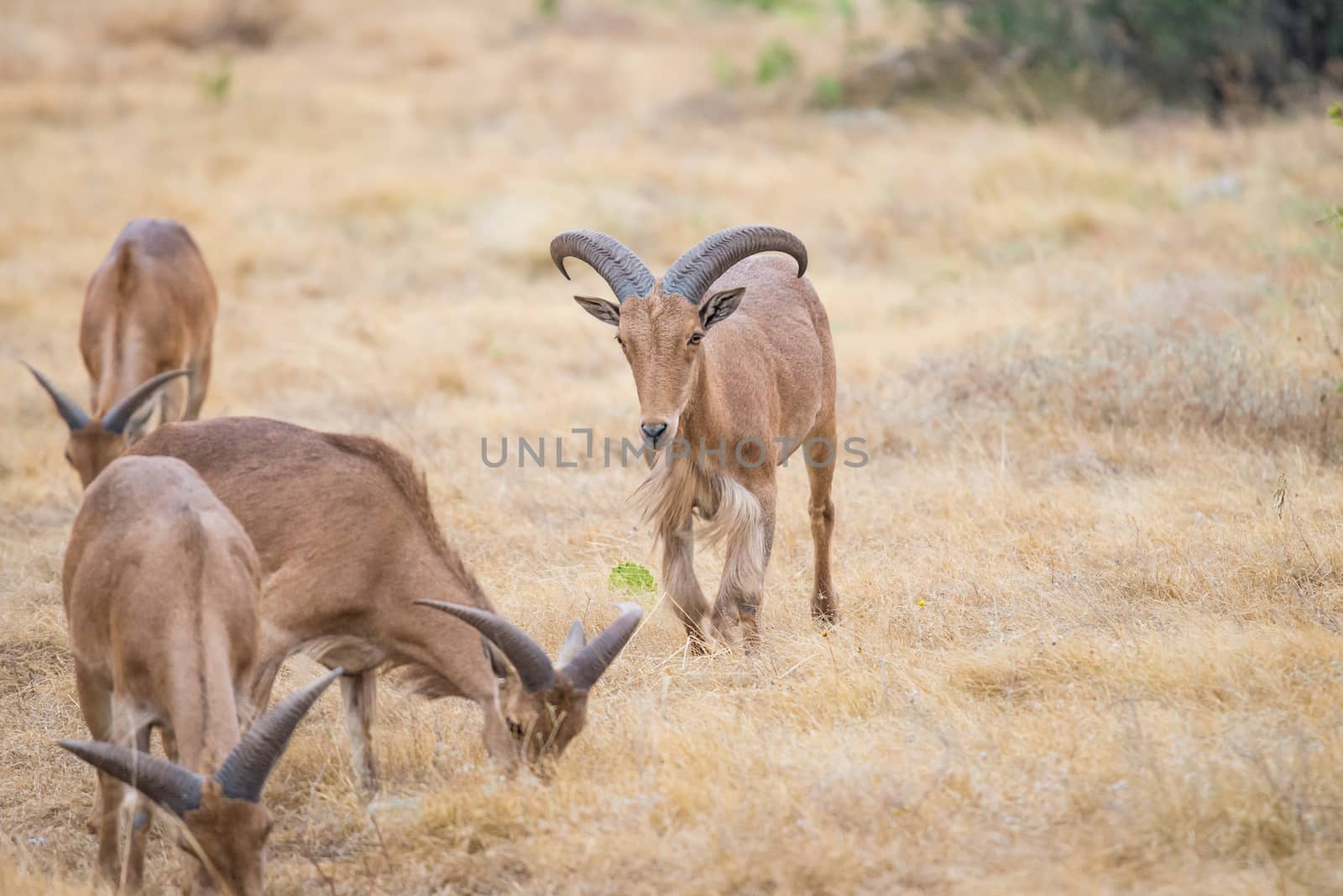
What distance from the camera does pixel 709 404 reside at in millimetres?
6328

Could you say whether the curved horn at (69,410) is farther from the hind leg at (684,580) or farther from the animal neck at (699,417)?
the animal neck at (699,417)

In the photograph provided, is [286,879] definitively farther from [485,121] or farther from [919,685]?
[485,121]

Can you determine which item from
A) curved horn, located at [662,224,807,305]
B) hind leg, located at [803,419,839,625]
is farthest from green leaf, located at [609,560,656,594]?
curved horn, located at [662,224,807,305]

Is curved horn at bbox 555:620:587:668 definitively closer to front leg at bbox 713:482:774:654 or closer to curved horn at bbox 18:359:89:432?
front leg at bbox 713:482:774:654

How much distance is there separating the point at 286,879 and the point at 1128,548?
4.27m

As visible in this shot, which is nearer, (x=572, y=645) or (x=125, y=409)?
(x=572, y=645)

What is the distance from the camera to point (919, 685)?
557cm

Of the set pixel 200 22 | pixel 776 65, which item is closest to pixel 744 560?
pixel 776 65

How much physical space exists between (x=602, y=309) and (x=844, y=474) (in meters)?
2.71

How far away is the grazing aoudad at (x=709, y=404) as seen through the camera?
6.04 metres

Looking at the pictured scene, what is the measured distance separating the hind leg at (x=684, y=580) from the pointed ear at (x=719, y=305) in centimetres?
94

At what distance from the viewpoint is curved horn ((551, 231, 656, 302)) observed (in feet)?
20.3

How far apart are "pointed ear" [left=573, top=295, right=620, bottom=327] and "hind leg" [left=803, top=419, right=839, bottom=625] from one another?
4.96ft

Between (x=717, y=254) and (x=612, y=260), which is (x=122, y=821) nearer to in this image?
(x=612, y=260)
